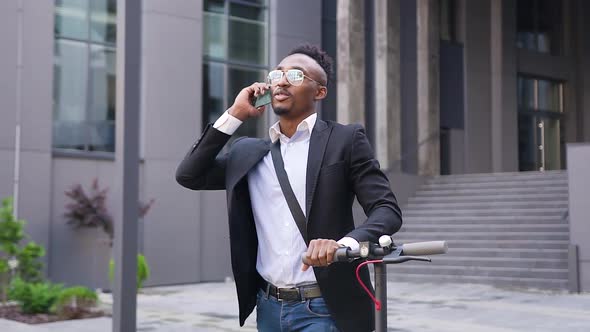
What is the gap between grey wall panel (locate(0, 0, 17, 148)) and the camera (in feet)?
46.9

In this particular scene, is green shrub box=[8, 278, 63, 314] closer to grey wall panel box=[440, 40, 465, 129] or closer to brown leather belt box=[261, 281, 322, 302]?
brown leather belt box=[261, 281, 322, 302]

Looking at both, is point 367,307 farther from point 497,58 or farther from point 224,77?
point 497,58

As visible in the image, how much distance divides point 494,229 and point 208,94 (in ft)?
22.7

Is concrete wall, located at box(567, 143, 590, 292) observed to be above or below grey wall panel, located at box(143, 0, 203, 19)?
below

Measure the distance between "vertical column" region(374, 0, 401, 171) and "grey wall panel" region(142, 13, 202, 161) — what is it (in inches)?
227

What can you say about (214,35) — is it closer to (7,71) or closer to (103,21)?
(103,21)

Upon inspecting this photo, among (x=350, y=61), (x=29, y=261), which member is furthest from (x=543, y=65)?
(x=29, y=261)

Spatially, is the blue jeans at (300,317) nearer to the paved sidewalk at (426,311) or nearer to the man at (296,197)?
the man at (296,197)

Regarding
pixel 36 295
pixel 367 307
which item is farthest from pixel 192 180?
pixel 36 295

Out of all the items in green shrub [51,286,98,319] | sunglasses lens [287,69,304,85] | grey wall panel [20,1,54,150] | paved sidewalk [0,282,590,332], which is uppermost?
grey wall panel [20,1,54,150]

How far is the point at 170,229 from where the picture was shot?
651 inches

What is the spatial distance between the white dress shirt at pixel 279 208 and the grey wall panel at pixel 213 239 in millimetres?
14099

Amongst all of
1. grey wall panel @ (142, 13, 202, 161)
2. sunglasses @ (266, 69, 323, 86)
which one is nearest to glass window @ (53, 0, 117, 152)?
grey wall panel @ (142, 13, 202, 161)

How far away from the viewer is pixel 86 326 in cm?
1044
